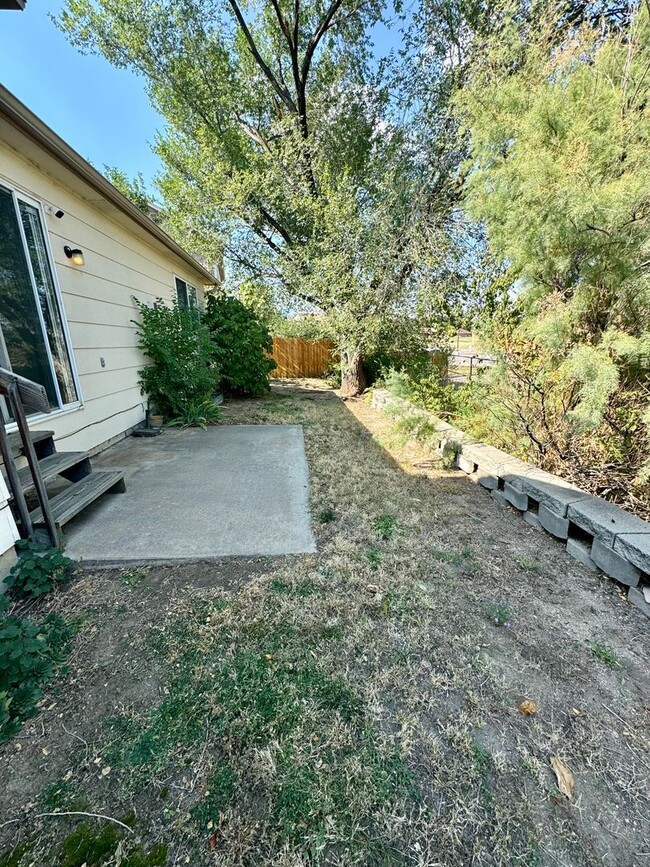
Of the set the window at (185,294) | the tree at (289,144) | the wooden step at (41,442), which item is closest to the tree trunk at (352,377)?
the tree at (289,144)

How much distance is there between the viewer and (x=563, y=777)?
1.27 metres

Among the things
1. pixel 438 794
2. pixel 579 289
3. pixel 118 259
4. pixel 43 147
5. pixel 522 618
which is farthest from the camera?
pixel 118 259

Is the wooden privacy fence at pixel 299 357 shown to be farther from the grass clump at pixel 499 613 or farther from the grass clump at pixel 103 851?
the grass clump at pixel 103 851

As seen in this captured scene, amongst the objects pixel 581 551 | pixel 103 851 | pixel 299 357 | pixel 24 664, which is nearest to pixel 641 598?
pixel 581 551

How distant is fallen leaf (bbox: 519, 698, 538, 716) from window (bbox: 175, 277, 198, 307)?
7.33m

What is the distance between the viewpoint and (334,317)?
683cm

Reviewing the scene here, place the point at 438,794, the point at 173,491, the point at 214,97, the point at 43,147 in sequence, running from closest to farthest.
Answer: the point at 438,794 → the point at 43,147 → the point at 173,491 → the point at 214,97

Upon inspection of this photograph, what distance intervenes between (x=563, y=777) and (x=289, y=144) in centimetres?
863

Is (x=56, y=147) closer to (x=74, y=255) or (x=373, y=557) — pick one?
(x=74, y=255)

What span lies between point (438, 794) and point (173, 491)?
282 centimetres

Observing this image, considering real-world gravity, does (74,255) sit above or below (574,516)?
above

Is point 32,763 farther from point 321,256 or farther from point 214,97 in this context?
point 214,97

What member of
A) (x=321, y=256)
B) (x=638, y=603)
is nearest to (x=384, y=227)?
(x=321, y=256)

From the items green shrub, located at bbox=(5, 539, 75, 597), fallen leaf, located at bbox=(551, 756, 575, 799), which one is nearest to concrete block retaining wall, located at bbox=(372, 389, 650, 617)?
fallen leaf, located at bbox=(551, 756, 575, 799)
